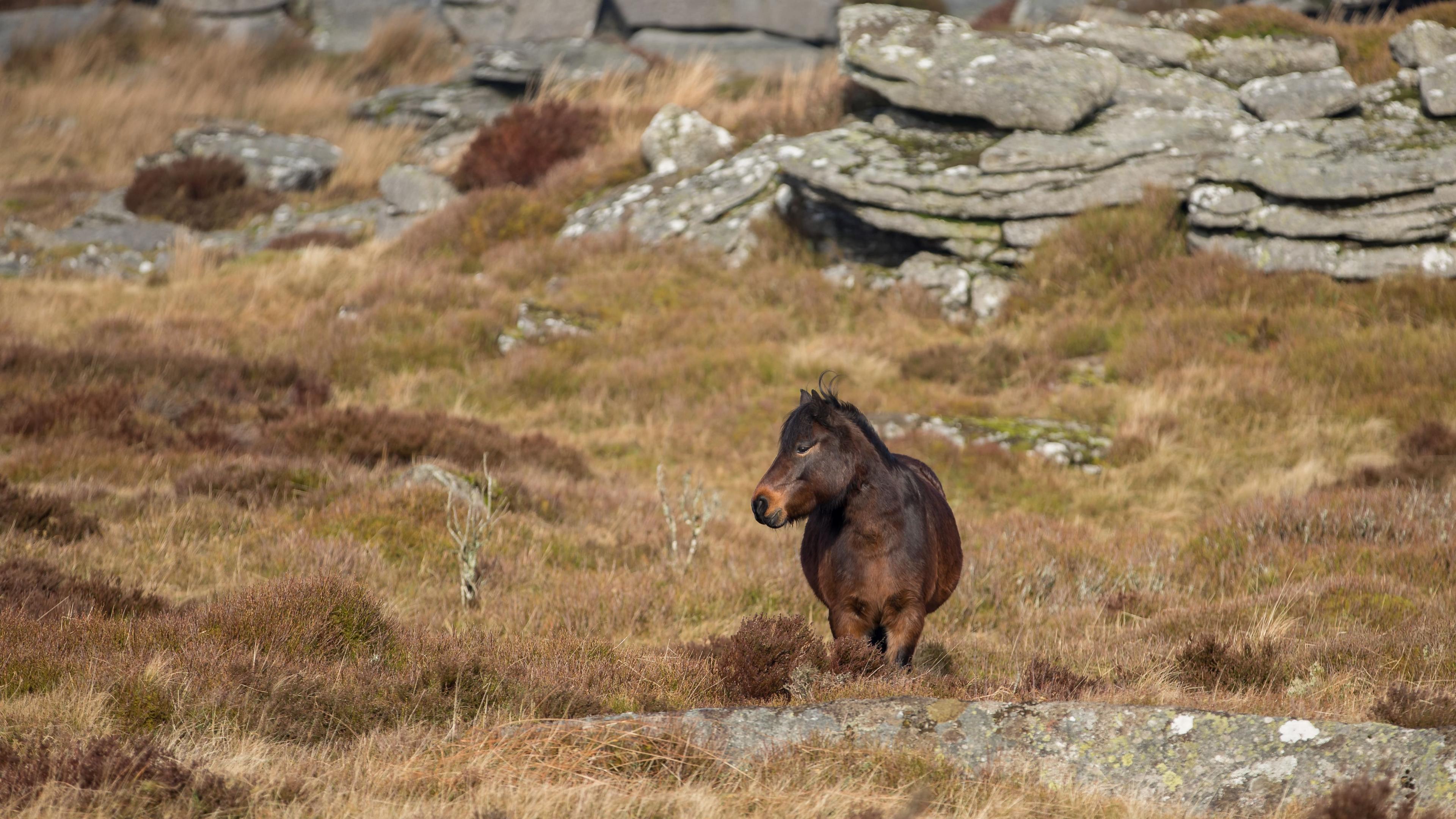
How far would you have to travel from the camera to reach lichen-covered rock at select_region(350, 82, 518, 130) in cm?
2703

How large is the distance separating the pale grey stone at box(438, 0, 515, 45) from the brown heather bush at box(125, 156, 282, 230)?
15.3 metres

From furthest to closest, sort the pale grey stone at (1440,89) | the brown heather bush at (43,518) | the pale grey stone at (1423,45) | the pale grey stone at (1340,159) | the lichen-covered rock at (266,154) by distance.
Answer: the lichen-covered rock at (266,154) < the pale grey stone at (1423,45) < the pale grey stone at (1440,89) < the pale grey stone at (1340,159) < the brown heather bush at (43,518)

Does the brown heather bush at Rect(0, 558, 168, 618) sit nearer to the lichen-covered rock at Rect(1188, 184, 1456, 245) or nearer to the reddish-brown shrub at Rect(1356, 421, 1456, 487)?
the reddish-brown shrub at Rect(1356, 421, 1456, 487)

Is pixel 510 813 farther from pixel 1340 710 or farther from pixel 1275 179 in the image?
pixel 1275 179

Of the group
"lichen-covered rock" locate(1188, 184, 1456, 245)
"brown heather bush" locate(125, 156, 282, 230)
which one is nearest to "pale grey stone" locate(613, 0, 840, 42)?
"brown heather bush" locate(125, 156, 282, 230)

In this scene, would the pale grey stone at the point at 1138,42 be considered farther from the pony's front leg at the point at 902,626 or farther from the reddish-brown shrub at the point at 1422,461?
the pony's front leg at the point at 902,626

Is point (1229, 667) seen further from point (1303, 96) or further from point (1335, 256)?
point (1303, 96)

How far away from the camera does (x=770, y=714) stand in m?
4.54

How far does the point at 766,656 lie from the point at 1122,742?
1732 mm

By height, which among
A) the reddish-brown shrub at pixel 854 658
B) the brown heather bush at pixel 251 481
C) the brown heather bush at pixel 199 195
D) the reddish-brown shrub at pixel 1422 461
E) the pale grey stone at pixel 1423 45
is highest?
the pale grey stone at pixel 1423 45

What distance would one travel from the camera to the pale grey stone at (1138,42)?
17938mm

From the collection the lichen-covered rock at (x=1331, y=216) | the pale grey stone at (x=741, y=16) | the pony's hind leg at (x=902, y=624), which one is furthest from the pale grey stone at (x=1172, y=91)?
the pale grey stone at (x=741, y=16)

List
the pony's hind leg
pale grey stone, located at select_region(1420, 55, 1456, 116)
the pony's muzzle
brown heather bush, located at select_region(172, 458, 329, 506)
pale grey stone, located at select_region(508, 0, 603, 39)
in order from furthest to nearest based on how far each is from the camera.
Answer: pale grey stone, located at select_region(508, 0, 603, 39) < pale grey stone, located at select_region(1420, 55, 1456, 116) < brown heather bush, located at select_region(172, 458, 329, 506) < the pony's hind leg < the pony's muzzle

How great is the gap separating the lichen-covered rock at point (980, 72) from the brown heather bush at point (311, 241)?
9348mm
